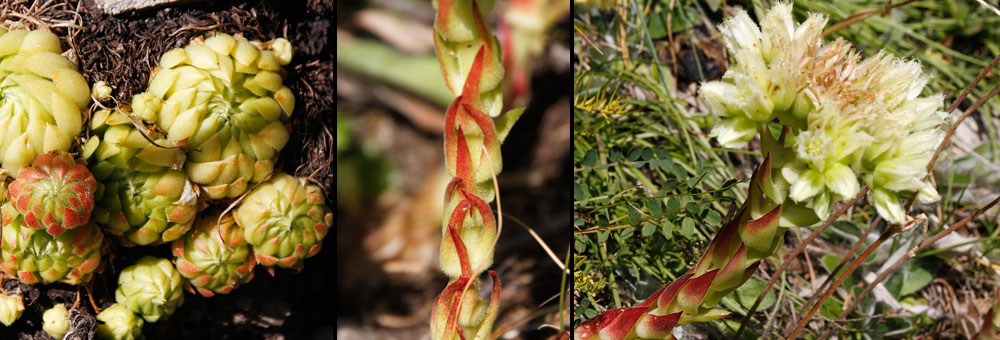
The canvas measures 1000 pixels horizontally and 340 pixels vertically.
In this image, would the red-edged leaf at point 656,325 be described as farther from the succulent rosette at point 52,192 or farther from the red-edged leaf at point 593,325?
the succulent rosette at point 52,192

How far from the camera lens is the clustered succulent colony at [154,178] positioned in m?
0.57

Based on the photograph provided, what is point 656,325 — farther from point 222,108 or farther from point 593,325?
point 222,108

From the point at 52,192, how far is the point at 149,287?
143mm

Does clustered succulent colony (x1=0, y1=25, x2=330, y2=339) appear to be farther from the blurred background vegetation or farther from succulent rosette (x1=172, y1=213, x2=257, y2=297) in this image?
the blurred background vegetation

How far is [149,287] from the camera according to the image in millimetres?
659

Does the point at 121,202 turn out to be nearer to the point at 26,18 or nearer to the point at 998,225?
the point at 26,18

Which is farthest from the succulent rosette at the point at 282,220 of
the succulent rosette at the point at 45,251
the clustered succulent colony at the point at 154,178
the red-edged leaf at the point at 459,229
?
the red-edged leaf at the point at 459,229

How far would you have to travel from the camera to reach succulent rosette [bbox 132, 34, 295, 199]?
0.61 meters

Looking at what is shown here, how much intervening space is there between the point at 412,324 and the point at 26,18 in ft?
1.58

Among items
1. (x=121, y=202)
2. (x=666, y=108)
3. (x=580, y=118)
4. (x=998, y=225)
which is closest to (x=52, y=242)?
(x=121, y=202)

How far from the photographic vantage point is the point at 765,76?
494 mm

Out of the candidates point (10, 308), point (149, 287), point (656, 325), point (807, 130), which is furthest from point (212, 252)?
point (807, 130)

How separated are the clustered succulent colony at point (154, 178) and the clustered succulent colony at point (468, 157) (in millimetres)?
225

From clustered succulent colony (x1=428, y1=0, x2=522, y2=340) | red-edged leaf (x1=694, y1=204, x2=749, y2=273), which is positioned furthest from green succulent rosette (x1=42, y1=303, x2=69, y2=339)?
red-edged leaf (x1=694, y1=204, x2=749, y2=273)
